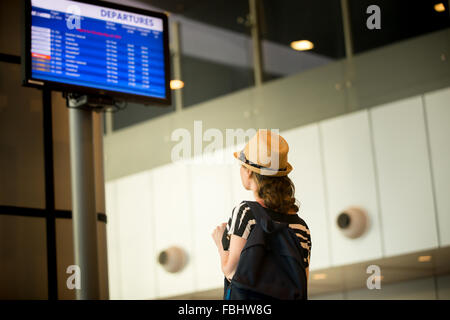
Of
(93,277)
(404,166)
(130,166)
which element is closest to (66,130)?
(93,277)

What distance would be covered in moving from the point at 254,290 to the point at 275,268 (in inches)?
4.4

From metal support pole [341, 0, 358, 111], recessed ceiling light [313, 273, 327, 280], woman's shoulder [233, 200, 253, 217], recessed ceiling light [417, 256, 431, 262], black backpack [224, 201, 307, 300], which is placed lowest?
black backpack [224, 201, 307, 300]

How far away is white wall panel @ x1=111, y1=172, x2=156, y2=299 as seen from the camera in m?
10.1

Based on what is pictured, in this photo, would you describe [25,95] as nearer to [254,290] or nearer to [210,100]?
[254,290]

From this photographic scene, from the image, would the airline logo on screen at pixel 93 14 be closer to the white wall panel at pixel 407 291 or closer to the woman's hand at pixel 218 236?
the woman's hand at pixel 218 236

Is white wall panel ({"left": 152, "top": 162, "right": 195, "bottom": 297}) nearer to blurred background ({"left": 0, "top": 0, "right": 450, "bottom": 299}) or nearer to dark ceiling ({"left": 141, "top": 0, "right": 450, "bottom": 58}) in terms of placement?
blurred background ({"left": 0, "top": 0, "right": 450, "bottom": 299})

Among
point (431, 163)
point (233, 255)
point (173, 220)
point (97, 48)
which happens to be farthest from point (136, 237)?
point (233, 255)

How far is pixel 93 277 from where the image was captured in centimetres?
398

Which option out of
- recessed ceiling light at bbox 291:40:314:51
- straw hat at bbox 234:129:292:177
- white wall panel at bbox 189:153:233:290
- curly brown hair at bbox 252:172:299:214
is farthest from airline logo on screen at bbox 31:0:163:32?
white wall panel at bbox 189:153:233:290

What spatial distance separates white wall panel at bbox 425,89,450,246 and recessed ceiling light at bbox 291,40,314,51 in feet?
5.06

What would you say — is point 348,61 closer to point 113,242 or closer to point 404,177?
point 404,177

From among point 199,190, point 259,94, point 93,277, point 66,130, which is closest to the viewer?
point 93,277

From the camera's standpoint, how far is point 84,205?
4.04 meters

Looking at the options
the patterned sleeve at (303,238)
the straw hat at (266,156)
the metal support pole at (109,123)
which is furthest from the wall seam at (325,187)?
the patterned sleeve at (303,238)
